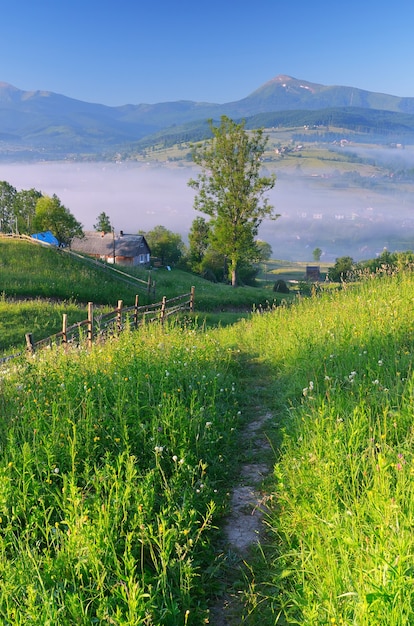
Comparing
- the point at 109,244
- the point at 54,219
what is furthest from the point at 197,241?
the point at 54,219

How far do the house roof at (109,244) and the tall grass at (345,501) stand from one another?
7858 cm

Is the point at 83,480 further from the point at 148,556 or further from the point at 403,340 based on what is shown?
the point at 403,340

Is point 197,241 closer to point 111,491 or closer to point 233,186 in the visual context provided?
point 233,186

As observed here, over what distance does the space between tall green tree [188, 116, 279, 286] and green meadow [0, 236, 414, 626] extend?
1548 inches

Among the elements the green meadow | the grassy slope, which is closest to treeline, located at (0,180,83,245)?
the grassy slope

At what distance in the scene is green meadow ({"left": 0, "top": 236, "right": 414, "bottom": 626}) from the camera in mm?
2955

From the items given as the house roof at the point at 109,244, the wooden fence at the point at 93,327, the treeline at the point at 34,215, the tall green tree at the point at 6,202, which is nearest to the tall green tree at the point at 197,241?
the house roof at the point at 109,244

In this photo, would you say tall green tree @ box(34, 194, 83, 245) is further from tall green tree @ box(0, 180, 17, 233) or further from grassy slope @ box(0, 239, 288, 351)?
tall green tree @ box(0, 180, 17, 233)

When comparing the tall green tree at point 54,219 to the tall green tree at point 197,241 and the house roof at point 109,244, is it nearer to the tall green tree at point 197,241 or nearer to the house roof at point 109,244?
the house roof at point 109,244

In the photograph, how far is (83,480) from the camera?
439 centimetres

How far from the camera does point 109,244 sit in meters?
88.9

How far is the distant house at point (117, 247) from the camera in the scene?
82.9 metres

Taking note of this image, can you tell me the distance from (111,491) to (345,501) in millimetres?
1894

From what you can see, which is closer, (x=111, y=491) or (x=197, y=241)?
(x=111, y=491)
